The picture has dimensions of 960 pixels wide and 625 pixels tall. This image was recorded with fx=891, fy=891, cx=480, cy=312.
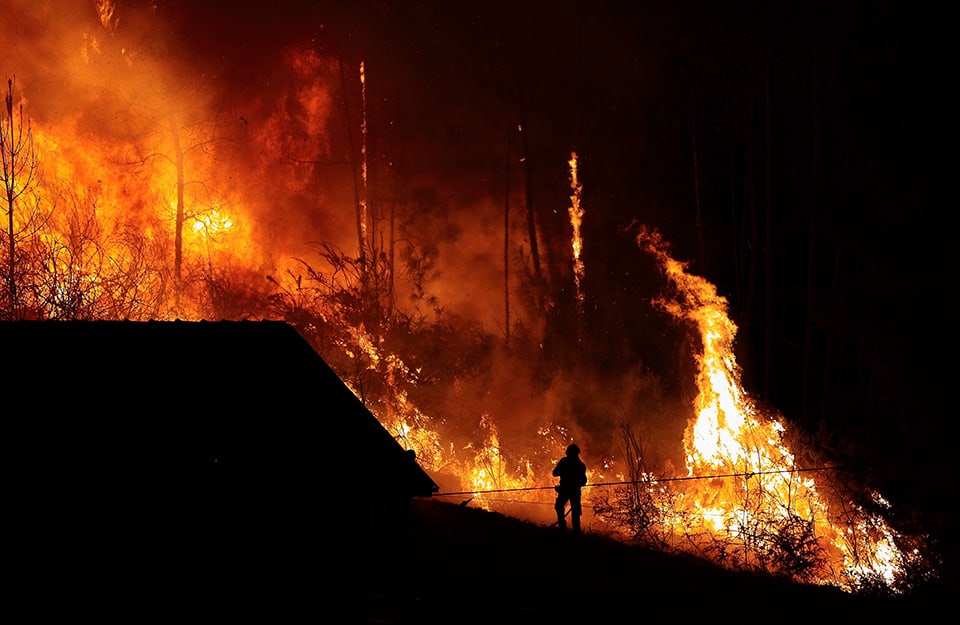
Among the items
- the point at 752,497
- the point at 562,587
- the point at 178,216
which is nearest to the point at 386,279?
the point at 178,216

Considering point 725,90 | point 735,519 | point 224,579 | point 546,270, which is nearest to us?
point 224,579

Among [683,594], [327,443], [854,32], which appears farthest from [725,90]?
[327,443]

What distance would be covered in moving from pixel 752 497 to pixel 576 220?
40.2ft

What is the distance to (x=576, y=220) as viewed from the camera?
30047 millimetres

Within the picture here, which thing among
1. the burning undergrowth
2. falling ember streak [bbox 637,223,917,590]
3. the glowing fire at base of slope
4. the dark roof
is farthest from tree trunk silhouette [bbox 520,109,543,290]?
the dark roof

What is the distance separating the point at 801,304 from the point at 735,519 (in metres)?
9.11

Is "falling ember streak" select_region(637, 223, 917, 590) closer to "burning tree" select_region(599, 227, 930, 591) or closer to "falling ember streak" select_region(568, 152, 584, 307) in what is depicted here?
"burning tree" select_region(599, 227, 930, 591)

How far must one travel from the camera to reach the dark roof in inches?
323

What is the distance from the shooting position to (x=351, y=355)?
2752 centimetres

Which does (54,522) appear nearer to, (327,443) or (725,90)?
(327,443)

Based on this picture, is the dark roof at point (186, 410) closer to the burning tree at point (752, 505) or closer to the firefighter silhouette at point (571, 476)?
the firefighter silhouette at point (571, 476)

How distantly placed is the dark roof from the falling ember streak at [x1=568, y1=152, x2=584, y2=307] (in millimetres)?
20760

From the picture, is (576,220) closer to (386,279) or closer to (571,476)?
(386,279)

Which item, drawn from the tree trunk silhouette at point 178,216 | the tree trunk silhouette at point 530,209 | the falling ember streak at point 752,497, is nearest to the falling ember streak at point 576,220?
the tree trunk silhouette at point 530,209
